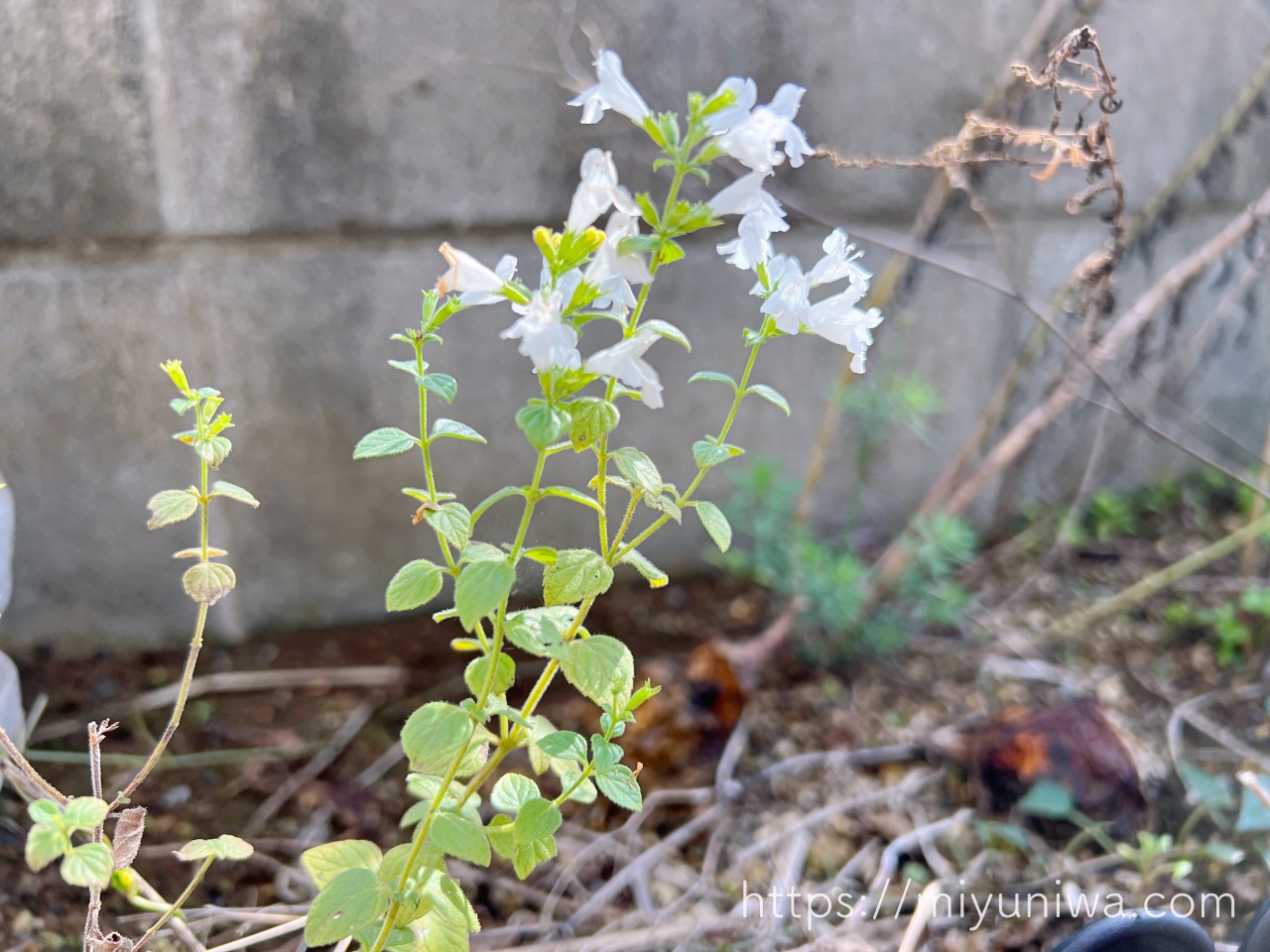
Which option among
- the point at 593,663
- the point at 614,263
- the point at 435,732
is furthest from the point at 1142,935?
the point at 614,263

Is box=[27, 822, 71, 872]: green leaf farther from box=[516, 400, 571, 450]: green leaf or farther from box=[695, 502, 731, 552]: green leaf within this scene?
box=[695, 502, 731, 552]: green leaf

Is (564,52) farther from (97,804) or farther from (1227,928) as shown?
(1227,928)

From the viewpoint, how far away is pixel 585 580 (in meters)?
0.78

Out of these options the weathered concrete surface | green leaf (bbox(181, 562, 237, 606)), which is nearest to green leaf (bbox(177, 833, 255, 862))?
green leaf (bbox(181, 562, 237, 606))

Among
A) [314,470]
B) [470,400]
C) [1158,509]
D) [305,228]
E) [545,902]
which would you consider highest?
[305,228]

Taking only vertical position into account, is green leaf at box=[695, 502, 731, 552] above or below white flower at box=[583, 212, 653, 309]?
below

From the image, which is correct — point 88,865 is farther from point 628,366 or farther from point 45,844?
point 628,366

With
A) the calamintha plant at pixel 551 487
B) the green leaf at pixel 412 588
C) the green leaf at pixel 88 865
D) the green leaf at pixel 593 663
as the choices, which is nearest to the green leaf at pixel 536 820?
the calamintha plant at pixel 551 487

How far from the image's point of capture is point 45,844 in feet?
2.01

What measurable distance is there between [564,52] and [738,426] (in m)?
0.89

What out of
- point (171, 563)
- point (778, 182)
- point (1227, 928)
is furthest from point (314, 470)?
point (1227, 928)

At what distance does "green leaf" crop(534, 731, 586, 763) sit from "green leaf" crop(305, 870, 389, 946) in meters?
0.20

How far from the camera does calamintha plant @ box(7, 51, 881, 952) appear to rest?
2.22 ft

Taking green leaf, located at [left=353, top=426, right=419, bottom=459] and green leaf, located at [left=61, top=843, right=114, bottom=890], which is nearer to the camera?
green leaf, located at [left=61, top=843, right=114, bottom=890]
